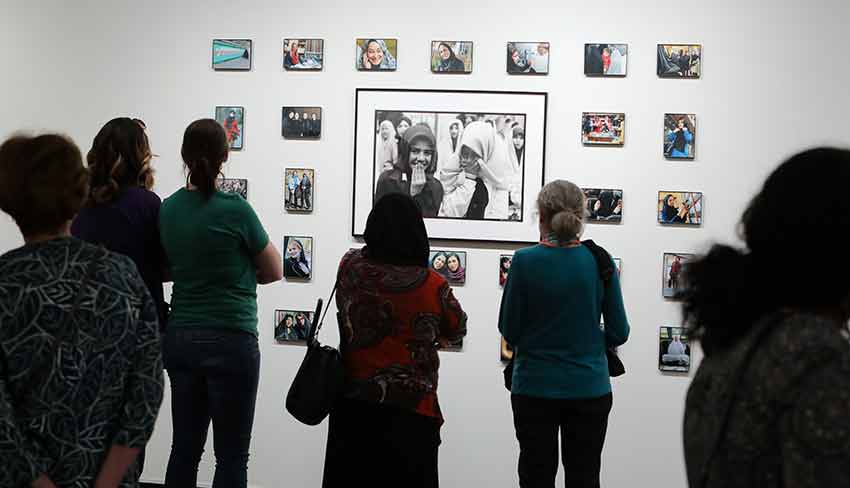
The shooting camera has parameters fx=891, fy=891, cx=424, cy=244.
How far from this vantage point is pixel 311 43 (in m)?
4.36

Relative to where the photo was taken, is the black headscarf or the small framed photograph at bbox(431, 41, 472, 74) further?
the small framed photograph at bbox(431, 41, 472, 74)

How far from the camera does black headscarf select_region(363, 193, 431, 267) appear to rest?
2.68 metres

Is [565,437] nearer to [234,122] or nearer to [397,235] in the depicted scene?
[397,235]

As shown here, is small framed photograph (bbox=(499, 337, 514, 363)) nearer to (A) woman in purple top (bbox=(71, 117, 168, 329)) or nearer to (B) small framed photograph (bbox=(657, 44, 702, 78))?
(B) small framed photograph (bbox=(657, 44, 702, 78))

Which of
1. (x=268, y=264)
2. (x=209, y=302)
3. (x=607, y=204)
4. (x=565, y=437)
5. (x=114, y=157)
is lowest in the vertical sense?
(x=565, y=437)

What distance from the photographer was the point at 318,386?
2.65m

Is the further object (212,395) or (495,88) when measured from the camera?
(495,88)

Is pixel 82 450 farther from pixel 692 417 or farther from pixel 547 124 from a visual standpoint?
pixel 547 124

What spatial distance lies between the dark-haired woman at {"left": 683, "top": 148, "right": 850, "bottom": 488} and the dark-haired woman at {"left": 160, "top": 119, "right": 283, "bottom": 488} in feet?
5.96

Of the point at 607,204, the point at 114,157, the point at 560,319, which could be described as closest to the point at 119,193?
the point at 114,157

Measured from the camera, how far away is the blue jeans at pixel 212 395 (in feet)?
9.39

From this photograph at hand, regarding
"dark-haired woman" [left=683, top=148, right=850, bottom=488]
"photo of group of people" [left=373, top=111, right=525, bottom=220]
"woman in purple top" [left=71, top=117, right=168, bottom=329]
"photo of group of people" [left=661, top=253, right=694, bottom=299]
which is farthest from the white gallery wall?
"dark-haired woman" [left=683, top=148, right=850, bottom=488]

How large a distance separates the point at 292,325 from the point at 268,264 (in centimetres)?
152

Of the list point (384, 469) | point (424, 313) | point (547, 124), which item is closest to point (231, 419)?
point (384, 469)
